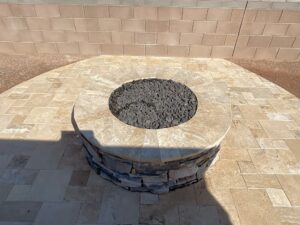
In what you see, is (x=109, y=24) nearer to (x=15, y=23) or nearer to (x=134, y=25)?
(x=134, y=25)

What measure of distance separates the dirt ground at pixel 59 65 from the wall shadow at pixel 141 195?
260 centimetres

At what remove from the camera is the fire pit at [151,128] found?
3.72m

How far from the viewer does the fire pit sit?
3.72 metres

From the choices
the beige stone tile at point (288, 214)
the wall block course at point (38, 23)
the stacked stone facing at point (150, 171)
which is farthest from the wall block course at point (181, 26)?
the beige stone tile at point (288, 214)

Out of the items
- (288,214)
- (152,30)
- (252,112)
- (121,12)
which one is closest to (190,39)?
(152,30)

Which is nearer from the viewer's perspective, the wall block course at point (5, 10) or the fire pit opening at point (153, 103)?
the fire pit opening at point (153, 103)

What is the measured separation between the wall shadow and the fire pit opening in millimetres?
1110

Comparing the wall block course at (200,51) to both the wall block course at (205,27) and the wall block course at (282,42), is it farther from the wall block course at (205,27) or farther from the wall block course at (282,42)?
the wall block course at (282,42)

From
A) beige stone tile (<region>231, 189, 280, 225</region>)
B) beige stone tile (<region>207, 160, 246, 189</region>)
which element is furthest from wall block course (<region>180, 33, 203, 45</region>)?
beige stone tile (<region>231, 189, 280, 225</region>)

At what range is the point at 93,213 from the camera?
3.73 m

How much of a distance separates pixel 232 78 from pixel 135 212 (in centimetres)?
465

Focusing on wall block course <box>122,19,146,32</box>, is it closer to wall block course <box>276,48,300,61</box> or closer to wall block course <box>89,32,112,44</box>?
wall block course <box>89,32,112,44</box>

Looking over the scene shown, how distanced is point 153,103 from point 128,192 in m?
1.64

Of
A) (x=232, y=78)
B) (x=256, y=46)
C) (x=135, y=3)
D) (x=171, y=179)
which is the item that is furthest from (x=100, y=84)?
(x=256, y=46)
